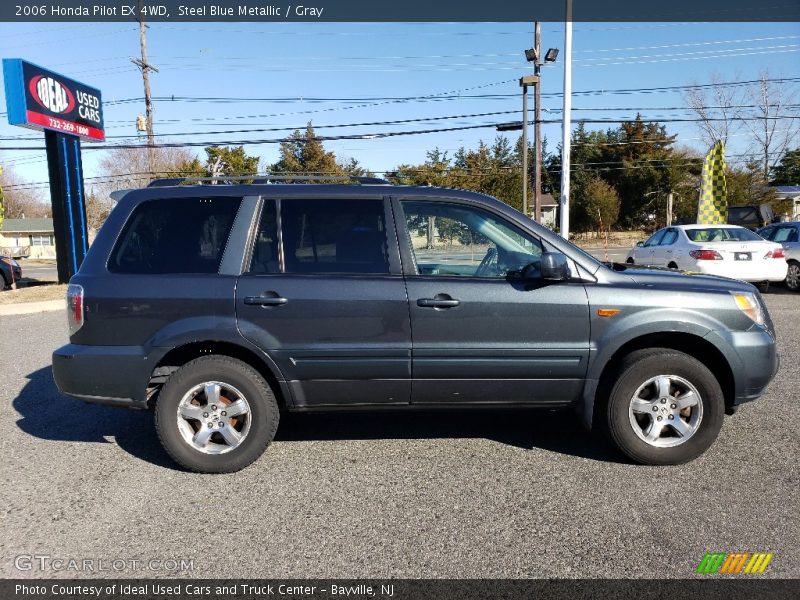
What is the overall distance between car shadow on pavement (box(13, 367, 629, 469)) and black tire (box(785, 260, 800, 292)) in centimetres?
1097

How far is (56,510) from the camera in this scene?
11.4ft

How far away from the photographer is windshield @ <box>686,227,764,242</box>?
12223 mm

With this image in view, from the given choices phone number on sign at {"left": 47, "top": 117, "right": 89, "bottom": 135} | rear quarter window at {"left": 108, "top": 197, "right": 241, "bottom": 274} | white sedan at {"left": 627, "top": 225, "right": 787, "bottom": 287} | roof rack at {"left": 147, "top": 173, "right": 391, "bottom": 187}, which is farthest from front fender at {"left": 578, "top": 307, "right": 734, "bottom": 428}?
phone number on sign at {"left": 47, "top": 117, "right": 89, "bottom": 135}

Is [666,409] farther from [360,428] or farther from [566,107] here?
[566,107]

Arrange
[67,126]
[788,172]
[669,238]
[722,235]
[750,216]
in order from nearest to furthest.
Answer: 1. [722,235]
2. [669,238]
3. [67,126]
4. [750,216]
5. [788,172]

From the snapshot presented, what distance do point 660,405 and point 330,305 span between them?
89.6 inches

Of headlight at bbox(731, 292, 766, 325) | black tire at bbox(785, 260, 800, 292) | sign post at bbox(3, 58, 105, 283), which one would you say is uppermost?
sign post at bbox(3, 58, 105, 283)

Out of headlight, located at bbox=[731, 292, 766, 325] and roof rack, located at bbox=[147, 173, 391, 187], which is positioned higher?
roof rack, located at bbox=[147, 173, 391, 187]

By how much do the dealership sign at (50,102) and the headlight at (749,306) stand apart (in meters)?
17.5

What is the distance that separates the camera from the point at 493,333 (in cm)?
387

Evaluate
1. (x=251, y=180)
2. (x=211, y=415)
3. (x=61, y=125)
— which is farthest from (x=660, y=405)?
(x=61, y=125)

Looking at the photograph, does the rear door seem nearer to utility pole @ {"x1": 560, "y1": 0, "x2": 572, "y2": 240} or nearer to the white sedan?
the white sedan

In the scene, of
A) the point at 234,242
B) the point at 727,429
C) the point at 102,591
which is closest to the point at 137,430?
the point at 234,242

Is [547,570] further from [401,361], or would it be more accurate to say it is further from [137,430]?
[137,430]
